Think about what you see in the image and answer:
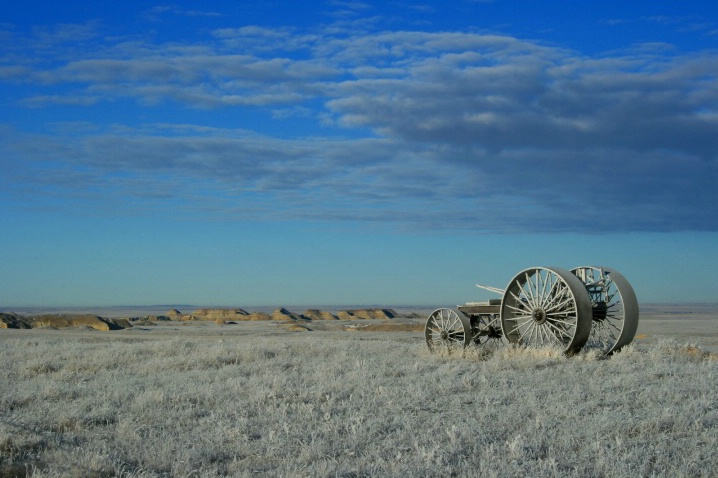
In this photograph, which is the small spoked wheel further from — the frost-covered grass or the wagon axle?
the frost-covered grass

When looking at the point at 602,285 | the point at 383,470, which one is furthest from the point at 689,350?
the point at 383,470

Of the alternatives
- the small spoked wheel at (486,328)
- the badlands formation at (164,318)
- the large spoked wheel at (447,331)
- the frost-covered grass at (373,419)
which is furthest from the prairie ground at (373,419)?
the badlands formation at (164,318)

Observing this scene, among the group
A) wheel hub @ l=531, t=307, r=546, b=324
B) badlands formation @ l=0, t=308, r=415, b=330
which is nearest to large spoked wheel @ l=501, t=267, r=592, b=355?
wheel hub @ l=531, t=307, r=546, b=324

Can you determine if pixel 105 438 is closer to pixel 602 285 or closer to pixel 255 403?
pixel 255 403

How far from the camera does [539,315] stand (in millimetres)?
15625

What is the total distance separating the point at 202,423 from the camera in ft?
28.1

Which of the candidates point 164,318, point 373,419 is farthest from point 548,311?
point 164,318

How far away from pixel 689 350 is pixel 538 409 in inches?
381

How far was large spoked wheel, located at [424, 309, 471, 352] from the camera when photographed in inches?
693

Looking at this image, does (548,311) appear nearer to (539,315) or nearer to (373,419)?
(539,315)

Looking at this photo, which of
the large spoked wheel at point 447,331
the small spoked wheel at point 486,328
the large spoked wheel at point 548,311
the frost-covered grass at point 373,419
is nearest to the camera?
the frost-covered grass at point 373,419

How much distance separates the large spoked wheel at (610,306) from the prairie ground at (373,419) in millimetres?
837

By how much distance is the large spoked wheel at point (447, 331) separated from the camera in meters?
17.6

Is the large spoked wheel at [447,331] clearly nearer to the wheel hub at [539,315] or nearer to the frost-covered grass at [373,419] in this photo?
the wheel hub at [539,315]
